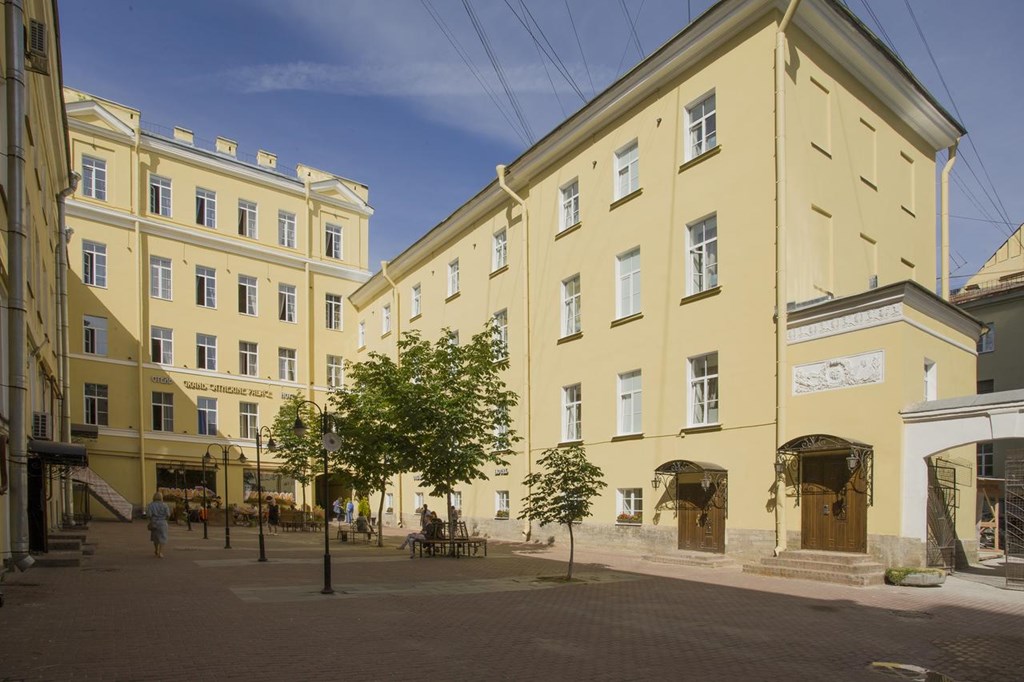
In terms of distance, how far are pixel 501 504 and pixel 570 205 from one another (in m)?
11.5

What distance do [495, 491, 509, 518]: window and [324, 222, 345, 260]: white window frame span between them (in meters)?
22.6

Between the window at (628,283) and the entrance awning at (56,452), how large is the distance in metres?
14.8

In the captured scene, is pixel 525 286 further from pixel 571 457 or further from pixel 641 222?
pixel 571 457

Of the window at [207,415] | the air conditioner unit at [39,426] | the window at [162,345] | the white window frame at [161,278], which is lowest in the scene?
the window at [207,415]

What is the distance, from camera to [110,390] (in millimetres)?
36500

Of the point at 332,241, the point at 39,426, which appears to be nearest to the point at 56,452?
the point at 39,426

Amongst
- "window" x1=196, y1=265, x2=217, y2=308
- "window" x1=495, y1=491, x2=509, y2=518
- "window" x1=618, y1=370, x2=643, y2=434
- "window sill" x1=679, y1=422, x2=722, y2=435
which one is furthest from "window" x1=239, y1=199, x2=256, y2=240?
"window sill" x1=679, y1=422, x2=722, y2=435

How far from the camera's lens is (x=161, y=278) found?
3903cm

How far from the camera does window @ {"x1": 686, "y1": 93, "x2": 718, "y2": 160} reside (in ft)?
67.2

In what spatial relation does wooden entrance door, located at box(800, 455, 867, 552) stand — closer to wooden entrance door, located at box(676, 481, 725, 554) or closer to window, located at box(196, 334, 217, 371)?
wooden entrance door, located at box(676, 481, 725, 554)

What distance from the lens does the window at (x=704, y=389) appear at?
65.0 feet

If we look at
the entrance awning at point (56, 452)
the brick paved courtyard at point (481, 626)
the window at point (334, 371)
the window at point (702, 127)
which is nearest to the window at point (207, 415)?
the window at point (334, 371)

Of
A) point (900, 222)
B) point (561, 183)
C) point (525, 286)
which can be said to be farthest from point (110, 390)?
point (900, 222)

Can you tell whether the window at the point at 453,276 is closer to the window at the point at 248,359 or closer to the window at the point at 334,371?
the window at the point at 334,371
